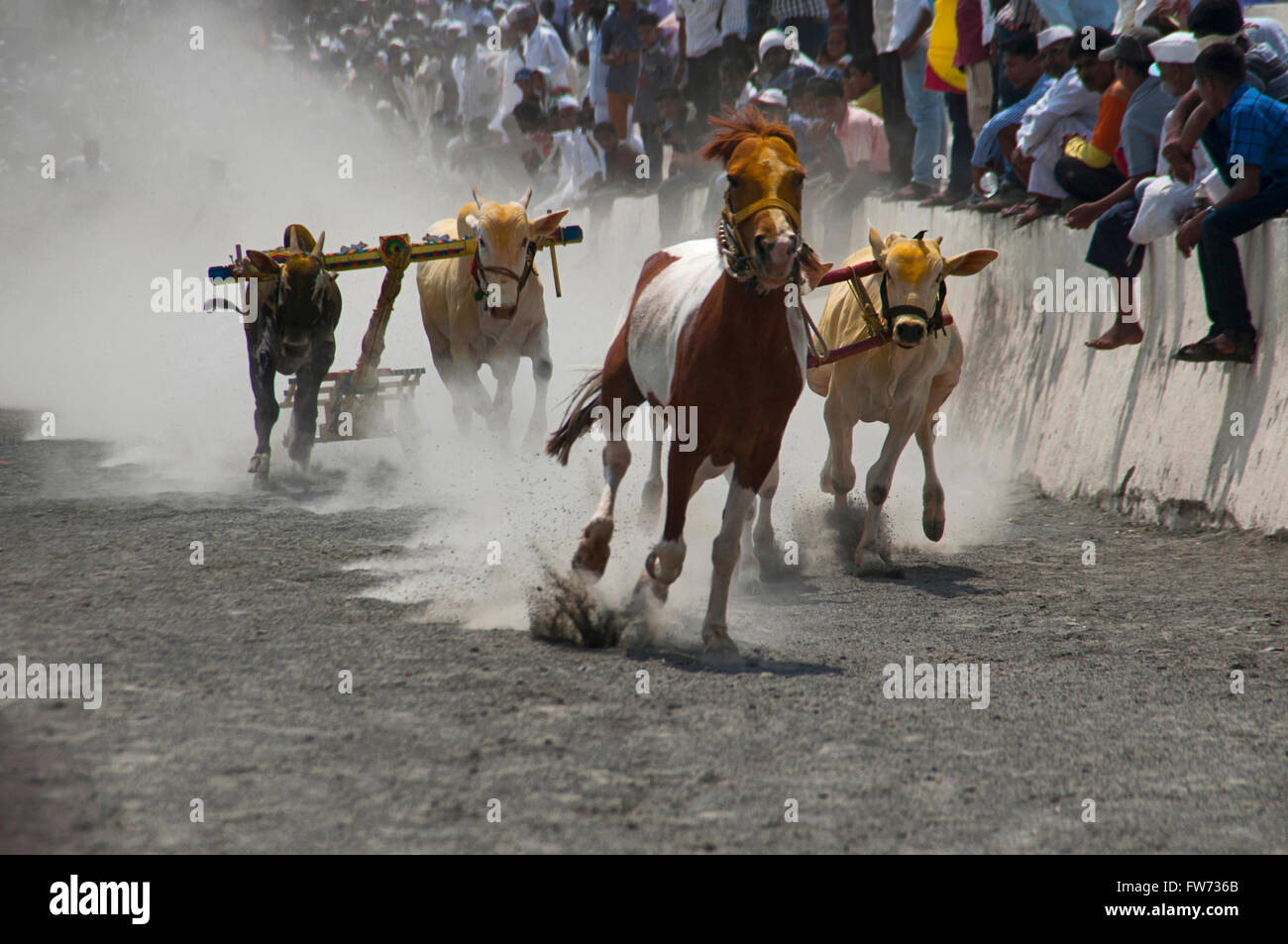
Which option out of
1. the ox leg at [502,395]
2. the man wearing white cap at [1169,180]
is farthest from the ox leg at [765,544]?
the ox leg at [502,395]

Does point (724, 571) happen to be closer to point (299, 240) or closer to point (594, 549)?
point (594, 549)

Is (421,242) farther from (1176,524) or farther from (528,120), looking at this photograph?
(528,120)

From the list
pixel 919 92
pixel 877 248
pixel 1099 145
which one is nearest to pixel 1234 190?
pixel 1099 145

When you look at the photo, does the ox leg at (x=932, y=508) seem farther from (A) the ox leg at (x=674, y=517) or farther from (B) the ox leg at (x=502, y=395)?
(B) the ox leg at (x=502, y=395)

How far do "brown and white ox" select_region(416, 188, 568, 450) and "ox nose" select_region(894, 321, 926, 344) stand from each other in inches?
168

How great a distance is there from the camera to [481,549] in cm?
831

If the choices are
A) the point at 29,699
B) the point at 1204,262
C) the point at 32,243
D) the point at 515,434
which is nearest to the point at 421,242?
the point at 515,434

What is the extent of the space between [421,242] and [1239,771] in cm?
837

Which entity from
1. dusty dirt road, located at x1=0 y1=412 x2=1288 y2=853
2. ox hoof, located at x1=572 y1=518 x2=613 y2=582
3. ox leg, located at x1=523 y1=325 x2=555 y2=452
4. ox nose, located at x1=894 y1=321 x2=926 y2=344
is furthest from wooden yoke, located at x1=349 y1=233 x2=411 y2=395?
ox hoof, located at x1=572 y1=518 x2=613 y2=582

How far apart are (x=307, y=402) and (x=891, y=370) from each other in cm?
503

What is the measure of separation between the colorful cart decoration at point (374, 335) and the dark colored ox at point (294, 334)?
0.15 meters

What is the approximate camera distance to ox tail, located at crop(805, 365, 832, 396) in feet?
30.2

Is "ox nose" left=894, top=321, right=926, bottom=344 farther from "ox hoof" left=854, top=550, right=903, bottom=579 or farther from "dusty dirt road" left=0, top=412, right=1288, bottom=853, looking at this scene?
"ox hoof" left=854, top=550, right=903, bottom=579

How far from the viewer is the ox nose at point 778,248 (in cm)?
551
